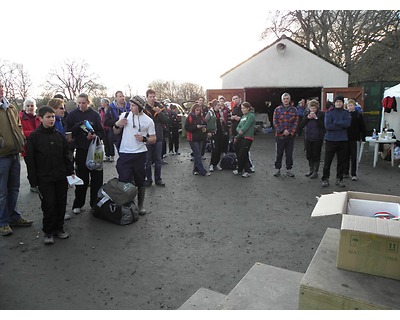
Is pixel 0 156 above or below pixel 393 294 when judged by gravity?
above

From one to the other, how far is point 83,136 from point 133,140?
0.86 metres

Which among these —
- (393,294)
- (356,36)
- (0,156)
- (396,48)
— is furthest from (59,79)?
(393,294)

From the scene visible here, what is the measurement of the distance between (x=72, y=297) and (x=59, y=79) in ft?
140

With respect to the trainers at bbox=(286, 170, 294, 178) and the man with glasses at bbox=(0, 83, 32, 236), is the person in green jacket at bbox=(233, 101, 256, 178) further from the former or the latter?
the man with glasses at bbox=(0, 83, 32, 236)

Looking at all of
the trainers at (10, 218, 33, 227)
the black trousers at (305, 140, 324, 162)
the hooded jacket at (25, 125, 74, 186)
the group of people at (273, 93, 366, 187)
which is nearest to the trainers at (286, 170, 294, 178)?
the group of people at (273, 93, 366, 187)

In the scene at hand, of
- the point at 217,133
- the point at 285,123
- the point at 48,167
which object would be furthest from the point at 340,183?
Result: the point at 48,167

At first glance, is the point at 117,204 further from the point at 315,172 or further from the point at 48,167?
the point at 315,172

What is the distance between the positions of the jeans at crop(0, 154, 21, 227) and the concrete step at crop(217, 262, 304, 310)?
3.54 m

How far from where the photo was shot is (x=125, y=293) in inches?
113

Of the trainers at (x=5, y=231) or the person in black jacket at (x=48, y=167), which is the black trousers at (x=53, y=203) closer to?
the person in black jacket at (x=48, y=167)

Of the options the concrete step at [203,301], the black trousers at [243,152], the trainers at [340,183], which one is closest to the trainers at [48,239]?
the concrete step at [203,301]

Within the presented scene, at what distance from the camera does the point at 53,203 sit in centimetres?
392

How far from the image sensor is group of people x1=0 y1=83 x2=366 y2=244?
3.90 metres

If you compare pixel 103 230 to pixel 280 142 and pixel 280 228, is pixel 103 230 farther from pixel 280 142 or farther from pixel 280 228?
pixel 280 142
